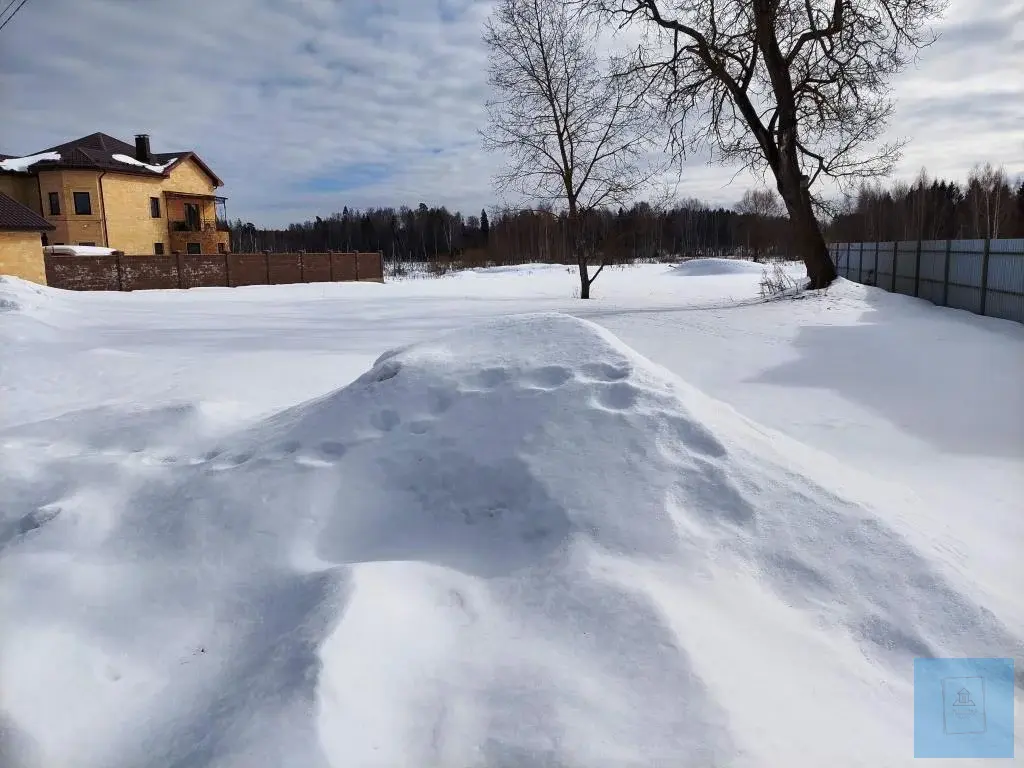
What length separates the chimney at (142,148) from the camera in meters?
38.6

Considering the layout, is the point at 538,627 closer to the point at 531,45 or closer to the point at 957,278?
the point at 957,278

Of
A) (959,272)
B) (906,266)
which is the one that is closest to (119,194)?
(906,266)

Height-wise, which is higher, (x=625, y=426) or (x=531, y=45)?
(x=531, y=45)

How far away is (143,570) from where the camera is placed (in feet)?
10.7

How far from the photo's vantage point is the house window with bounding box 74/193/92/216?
1382 inches

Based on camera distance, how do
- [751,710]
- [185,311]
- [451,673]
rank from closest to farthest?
1. [751,710]
2. [451,673]
3. [185,311]

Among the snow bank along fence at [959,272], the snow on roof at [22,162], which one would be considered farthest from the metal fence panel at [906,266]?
the snow on roof at [22,162]

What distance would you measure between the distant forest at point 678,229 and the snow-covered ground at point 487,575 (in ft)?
73.2

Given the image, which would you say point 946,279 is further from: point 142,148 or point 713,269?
point 142,148

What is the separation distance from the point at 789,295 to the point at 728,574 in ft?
54.5

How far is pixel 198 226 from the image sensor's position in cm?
4097

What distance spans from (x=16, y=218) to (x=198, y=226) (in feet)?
61.5

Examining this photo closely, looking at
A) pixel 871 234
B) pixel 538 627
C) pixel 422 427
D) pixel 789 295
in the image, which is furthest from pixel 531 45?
A: pixel 871 234

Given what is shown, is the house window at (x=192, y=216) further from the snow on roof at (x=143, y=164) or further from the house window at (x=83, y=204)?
the house window at (x=83, y=204)
